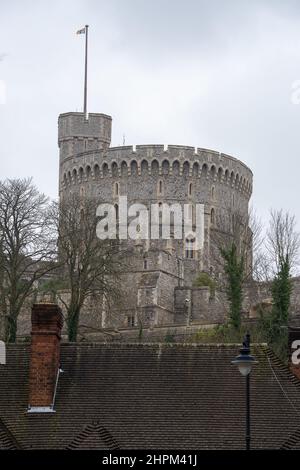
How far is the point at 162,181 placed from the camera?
101 metres

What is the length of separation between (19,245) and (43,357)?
34851 millimetres

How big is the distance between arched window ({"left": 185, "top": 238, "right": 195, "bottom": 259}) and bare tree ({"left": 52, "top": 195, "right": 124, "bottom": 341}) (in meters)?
22.2

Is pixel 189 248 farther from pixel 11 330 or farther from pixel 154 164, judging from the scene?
pixel 11 330

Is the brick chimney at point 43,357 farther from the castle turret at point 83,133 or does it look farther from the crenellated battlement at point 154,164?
the castle turret at point 83,133

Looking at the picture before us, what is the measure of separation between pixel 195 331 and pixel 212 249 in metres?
23.4

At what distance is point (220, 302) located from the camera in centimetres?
8362

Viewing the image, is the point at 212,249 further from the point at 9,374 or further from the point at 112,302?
the point at 9,374

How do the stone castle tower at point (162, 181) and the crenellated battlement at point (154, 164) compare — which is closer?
the stone castle tower at point (162, 181)

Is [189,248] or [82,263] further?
[189,248]

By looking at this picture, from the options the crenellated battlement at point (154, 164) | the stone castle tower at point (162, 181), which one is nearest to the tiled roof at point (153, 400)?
the stone castle tower at point (162, 181)

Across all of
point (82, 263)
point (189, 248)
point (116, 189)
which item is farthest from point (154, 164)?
point (82, 263)

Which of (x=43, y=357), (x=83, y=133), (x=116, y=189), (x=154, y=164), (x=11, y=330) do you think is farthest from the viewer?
(x=83, y=133)

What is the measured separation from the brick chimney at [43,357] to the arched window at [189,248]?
66.6 meters

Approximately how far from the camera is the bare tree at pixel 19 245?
64.9 metres
